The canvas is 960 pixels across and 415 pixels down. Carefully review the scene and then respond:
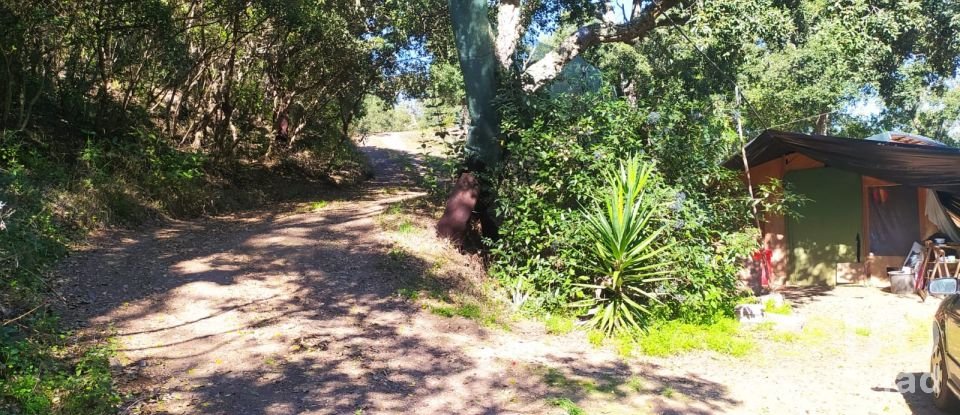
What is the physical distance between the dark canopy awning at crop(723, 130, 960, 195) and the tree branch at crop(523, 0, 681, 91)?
237cm

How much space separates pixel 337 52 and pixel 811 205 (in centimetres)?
1004

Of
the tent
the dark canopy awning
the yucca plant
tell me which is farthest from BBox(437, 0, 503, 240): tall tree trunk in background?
the tent

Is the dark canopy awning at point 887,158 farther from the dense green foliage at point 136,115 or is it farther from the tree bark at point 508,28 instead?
the dense green foliage at point 136,115

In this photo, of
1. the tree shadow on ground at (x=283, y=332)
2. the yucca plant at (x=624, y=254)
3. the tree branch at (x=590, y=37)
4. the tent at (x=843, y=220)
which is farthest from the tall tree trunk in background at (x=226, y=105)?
the tent at (x=843, y=220)

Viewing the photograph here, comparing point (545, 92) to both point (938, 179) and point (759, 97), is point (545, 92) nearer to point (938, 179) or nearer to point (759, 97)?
point (938, 179)

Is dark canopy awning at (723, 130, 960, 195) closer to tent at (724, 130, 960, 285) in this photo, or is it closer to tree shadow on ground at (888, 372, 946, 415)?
tent at (724, 130, 960, 285)

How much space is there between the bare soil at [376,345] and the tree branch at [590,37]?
9.50 feet

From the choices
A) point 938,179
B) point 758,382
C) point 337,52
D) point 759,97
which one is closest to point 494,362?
point 758,382

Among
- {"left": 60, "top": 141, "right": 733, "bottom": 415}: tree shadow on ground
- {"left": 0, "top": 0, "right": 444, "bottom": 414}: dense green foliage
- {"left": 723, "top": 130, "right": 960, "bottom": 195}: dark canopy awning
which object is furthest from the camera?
{"left": 723, "top": 130, "right": 960, "bottom": 195}: dark canopy awning

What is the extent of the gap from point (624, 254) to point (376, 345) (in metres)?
2.80

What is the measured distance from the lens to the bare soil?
486 cm

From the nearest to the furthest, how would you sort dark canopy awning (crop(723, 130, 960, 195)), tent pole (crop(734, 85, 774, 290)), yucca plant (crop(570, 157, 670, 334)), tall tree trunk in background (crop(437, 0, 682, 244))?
yucca plant (crop(570, 157, 670, 334)), tent pole (crop(734, 85, 774, 290)), tall tree trunk in background (crop(437, 0, 682, 244)), dark canopy awning (crop(723, 130, 960, 195))

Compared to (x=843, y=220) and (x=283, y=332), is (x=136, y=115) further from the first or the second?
(x=843, y=220)

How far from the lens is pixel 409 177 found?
1900 cm
